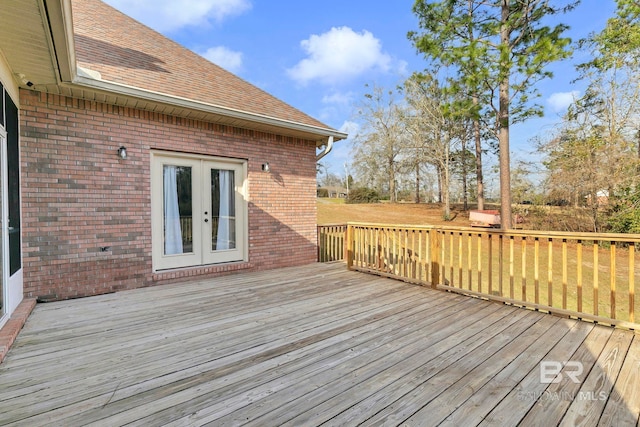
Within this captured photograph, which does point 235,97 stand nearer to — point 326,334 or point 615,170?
point 326,334

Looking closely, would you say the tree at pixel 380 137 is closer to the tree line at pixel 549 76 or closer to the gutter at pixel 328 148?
the tree line at pixel 549 76

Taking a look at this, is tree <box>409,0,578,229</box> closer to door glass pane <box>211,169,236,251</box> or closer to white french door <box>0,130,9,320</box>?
door glass pane <box>211,169,236,251</box>

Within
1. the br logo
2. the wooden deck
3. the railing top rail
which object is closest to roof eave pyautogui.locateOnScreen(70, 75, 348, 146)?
the railing top rail

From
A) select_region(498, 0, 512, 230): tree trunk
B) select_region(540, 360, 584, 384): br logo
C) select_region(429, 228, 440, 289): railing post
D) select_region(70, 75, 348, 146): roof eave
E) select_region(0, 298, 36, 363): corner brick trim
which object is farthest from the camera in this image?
Result: select_region(498, 0, 512, 230): tree trunk

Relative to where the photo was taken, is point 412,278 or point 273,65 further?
point 273,65

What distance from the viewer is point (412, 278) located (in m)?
4.90

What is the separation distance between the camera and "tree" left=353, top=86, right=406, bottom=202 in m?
19.2

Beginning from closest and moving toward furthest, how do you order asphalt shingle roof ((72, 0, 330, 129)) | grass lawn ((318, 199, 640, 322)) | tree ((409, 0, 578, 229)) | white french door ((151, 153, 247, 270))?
grass lawn ((318, 199, 640, 322)) → asphalt shingle roof ((72, 0, 330, 129)) → white french door ((151, 153, 247, 270)) → tree ((409, 0, 578, 229))

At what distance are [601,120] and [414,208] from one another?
9.08 metres

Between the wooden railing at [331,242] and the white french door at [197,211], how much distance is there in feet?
6.01

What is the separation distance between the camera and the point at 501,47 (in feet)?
31.9

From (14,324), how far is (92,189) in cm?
191

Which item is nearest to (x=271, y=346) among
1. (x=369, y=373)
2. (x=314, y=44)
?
(x=369, y=373)

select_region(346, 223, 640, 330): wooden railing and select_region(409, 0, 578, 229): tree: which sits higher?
select_region(409, 0, 578, 229): tree
